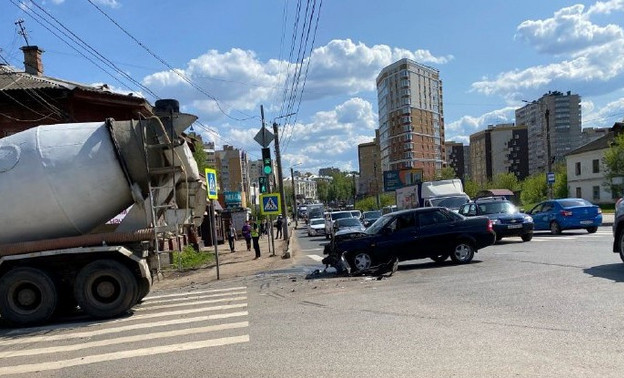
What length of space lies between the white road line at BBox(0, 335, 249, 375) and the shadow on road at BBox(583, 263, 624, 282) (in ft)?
22.9

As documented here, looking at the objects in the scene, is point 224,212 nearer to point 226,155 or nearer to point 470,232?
point 470,232

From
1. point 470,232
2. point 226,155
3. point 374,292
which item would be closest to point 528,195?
point 470,232

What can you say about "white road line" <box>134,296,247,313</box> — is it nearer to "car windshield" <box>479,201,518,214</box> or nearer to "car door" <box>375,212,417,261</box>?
"car door" <box>375,212,417,261</box>

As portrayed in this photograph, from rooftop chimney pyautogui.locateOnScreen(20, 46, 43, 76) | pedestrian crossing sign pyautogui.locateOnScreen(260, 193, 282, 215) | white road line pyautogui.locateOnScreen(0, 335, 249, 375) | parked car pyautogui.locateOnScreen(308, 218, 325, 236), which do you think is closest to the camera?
white road line pyautogui.locateOnScreen(0, 335, 249, 375)

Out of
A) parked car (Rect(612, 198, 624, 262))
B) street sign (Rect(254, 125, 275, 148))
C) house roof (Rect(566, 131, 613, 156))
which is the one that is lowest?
parked car (Rect(612, 198, 624, 262))

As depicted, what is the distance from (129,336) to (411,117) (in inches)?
4859

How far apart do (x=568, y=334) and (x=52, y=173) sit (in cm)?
876

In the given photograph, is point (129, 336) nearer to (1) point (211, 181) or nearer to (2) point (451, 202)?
(1) point (211, 181)

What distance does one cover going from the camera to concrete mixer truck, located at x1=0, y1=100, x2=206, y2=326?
9.70 m

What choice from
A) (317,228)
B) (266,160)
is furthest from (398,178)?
(266,160)

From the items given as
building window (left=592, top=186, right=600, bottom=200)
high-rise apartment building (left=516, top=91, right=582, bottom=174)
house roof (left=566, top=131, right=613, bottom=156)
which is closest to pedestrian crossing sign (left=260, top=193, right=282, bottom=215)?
house roof (left=566, top=131, right=613, bottom=156)

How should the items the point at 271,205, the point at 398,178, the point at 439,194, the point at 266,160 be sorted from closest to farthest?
the point at 271,205, the point at 266,160, the point at 439,194, the point at 398,178

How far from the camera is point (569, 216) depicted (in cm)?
2191

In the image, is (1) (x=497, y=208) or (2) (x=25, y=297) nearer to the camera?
(2) (x=25, y=297)
